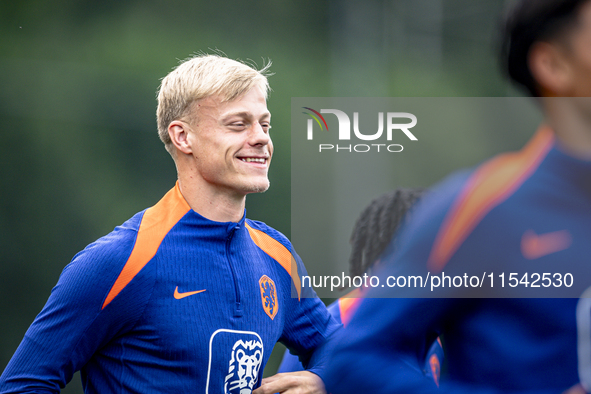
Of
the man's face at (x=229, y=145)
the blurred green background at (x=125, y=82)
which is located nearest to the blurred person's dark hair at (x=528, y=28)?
the man's face at (x=229, y=145)

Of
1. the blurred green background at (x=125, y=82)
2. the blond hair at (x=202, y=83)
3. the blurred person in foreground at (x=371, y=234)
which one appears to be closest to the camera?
the blond hair at (x=202, y=83)

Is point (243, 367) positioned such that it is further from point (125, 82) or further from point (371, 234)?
point (125, 82)

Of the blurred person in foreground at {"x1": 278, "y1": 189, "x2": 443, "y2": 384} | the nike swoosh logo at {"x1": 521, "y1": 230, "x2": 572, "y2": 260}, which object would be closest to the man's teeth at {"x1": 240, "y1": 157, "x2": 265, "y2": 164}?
the blurred person in foreground at {"x1": 278, "y1": 189, "x2": 443, "y2": 384}

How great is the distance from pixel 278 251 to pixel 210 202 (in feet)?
0.94

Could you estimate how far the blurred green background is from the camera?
16.3ft

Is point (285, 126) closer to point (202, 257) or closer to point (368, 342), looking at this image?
point (202, 257)

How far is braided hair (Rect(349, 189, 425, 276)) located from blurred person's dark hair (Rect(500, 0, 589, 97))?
121cm

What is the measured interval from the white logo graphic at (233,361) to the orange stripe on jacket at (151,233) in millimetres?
258

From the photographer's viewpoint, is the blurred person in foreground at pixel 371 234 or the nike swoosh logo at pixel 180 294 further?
the blurred person in foreground at pixel 371 234

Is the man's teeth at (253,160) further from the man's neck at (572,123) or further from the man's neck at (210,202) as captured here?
the man's neck at (572,123)

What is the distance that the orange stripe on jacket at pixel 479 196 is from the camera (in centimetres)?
88

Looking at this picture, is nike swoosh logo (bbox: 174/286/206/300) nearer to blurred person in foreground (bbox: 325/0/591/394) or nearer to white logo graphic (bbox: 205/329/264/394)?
white logo graphic (bbox: 205/329/264/394)

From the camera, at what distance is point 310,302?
1993 millimetres

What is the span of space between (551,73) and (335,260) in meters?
1.36
